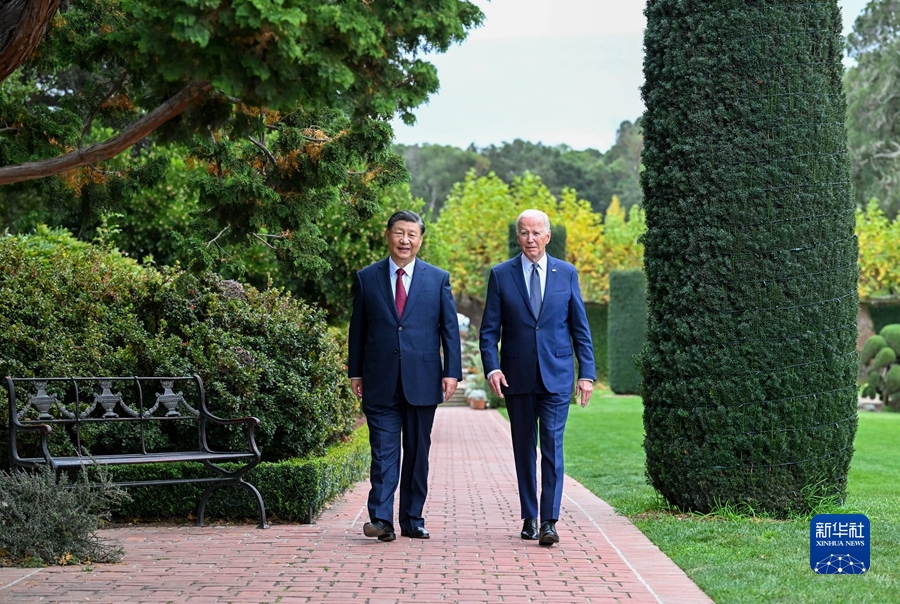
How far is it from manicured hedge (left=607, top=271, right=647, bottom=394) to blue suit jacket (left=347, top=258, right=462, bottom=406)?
82.9 feet

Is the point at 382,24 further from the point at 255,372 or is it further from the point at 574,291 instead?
the point at 255,372

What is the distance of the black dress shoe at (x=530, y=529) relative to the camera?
6.36 metres

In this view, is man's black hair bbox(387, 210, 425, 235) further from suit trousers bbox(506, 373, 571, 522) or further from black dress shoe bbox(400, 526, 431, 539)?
black dress shoe bbox(400, 526, 431, 539)

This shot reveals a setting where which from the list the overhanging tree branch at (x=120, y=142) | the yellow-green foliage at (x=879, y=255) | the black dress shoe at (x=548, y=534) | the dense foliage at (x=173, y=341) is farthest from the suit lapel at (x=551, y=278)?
the yellow-green foliage at (x=879, y=255)

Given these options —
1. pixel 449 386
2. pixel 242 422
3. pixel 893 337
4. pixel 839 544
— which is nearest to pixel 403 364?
pixel 449 386

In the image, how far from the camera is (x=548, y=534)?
239 inches

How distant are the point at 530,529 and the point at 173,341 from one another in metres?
3.13

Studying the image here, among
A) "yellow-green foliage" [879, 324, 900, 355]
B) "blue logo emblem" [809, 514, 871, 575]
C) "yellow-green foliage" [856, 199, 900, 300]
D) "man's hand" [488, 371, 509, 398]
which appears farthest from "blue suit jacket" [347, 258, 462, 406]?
"yellow-green foliage" [856, 199, 900, 300]

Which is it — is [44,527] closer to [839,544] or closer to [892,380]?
[839,544]

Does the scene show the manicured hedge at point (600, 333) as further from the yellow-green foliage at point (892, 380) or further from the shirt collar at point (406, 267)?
the shirt collar at point (406, 267)

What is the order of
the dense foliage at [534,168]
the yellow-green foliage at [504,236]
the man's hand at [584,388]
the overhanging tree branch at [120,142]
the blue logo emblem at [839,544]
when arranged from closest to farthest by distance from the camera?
the overhanging tree branch at [120,142] → the blue logo emblem at [839,544] → the man's hand at [584,388] → the yellow-green foliage at [504,236] → the dense foliage at [534,168]

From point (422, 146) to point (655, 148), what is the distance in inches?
2656

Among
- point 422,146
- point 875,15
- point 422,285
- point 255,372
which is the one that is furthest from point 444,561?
point 422,146

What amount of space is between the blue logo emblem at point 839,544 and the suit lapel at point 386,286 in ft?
9.06
